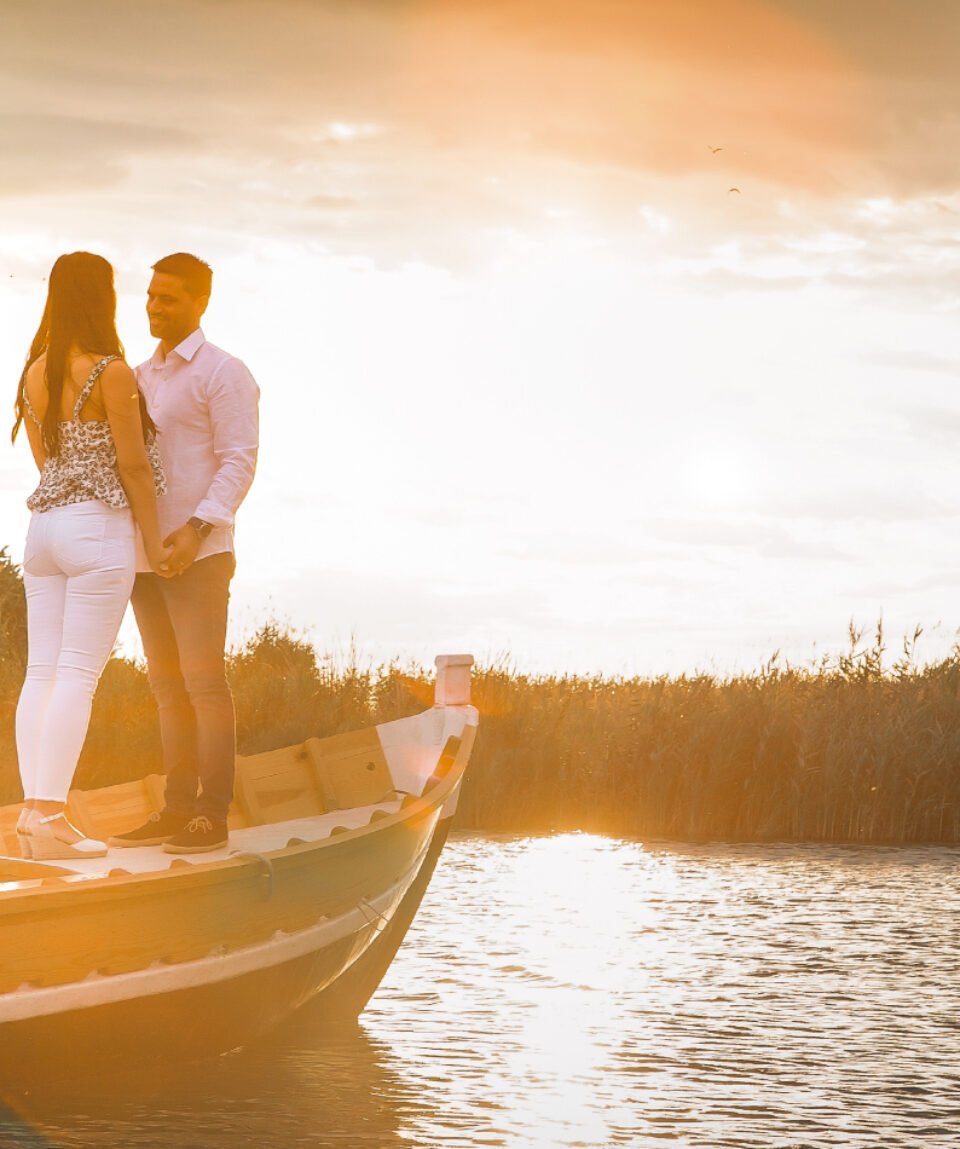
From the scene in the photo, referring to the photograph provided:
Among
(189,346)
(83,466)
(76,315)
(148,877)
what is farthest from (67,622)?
(189,346)

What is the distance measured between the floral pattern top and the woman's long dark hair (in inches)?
2.2

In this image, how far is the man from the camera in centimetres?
645

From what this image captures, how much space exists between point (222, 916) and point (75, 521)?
1465 millimetres

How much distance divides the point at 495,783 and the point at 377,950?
28.0 ft

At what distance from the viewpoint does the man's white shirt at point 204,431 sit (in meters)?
6.45

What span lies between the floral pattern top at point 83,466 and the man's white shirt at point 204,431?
1.31 ft

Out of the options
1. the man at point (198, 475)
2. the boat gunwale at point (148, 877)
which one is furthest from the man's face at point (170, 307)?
the boat gunwale at point (148, 877)

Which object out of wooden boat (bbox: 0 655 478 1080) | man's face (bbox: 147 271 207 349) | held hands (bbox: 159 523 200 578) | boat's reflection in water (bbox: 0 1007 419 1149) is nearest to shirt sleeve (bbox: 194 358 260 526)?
held hands (bbox: 159 523 200 578)

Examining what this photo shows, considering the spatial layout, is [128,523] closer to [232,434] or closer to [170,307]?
[232,434]

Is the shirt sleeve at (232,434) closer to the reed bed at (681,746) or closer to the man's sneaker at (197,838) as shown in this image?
the man's sneaker at (197,838)

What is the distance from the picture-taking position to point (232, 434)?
646 centimetres

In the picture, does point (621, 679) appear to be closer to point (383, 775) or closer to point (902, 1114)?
point (383, 775)

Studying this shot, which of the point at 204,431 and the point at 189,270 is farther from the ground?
the point at 189,270

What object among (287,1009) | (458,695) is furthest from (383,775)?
(287,1009)
